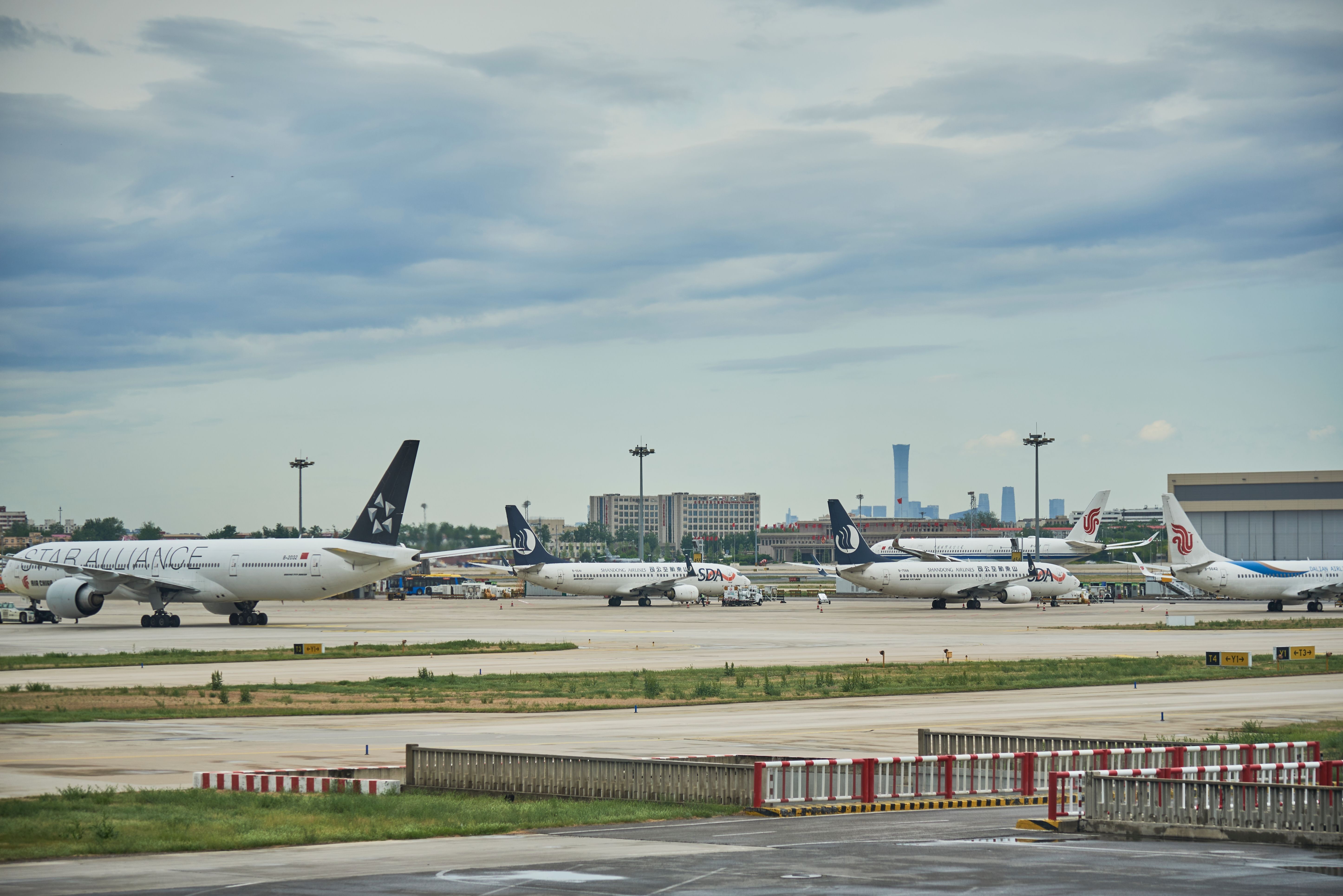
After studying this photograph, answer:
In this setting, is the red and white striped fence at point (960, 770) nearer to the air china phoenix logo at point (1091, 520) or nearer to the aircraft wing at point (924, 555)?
the aircraft wing at point (924, 555)

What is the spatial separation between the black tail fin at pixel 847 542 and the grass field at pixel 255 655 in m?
56.4

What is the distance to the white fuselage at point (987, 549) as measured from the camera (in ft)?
447

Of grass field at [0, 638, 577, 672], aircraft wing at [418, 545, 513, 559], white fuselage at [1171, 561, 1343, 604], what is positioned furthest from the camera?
white fuselage at [1171, 561, 1343, 604]

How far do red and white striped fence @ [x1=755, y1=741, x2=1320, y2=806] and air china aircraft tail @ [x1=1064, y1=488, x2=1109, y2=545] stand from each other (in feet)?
421

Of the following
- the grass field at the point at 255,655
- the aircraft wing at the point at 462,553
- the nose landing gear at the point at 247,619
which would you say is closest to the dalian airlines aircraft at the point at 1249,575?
the aircraft wing at the point at 462,553

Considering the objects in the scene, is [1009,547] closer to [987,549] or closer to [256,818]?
[987,549]

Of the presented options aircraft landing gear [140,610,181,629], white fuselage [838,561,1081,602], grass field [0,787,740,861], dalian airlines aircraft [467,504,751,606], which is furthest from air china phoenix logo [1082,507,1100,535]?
grass field [0,787,740,861]

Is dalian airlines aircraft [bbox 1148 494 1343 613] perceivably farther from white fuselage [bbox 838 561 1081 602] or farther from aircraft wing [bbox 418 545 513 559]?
aircraft wing [bbox 418 545 513 559]

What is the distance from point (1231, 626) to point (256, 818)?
69.4 metres

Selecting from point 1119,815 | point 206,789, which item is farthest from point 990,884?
point 206,789

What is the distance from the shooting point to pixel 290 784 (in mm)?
21625

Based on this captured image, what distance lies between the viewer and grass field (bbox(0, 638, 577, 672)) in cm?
5206

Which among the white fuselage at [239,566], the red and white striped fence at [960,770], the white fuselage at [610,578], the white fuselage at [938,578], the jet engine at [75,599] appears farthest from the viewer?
the white fuselage at [610,578]

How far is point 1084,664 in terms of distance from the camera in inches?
2007
